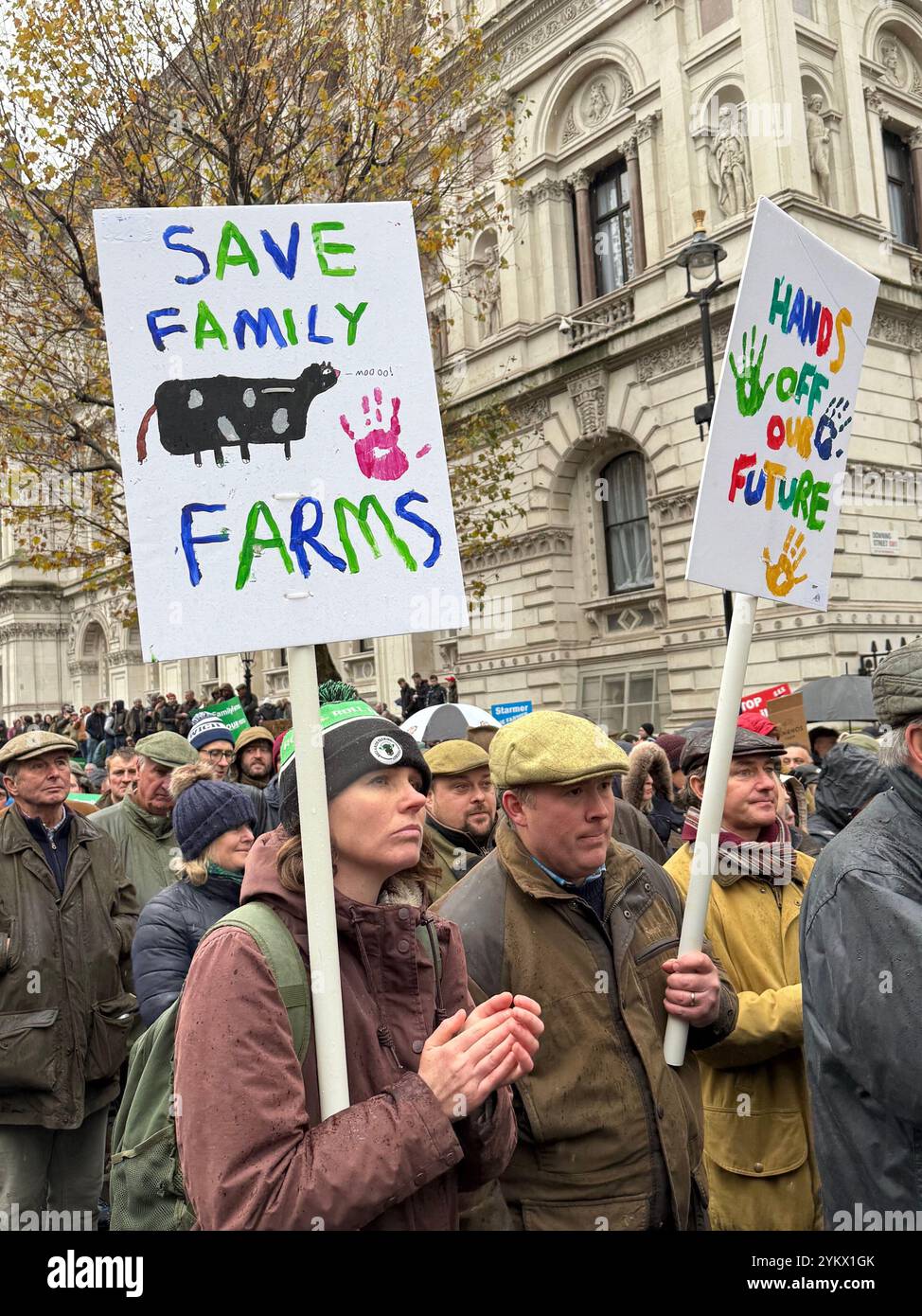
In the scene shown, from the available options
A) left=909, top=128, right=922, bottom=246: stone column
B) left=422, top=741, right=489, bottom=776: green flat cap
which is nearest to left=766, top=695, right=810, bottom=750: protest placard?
left=422, top=741, right=489, bottom=776: green flat cap

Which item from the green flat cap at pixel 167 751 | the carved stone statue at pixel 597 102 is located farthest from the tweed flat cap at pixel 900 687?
the carved stone statue at pixel 597 102

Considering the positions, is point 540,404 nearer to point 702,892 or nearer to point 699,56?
point 699,56

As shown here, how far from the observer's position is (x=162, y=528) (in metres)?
2.20

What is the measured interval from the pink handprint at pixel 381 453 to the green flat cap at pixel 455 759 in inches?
89.7

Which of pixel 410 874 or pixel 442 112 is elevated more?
pixel 442 112

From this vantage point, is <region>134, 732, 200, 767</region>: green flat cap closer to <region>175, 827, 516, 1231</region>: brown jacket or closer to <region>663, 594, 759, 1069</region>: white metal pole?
<region>663, 594, 759, 1069</region>: white metal pole

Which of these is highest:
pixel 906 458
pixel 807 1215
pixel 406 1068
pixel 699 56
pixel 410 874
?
pixel 699 56

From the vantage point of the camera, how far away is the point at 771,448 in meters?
2.93

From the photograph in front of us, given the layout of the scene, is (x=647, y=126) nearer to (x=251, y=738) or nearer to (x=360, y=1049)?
(x=251, y=738)

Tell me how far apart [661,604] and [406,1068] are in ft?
59.5

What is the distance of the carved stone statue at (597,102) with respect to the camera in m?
21.2

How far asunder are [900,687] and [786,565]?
33.4 inches
